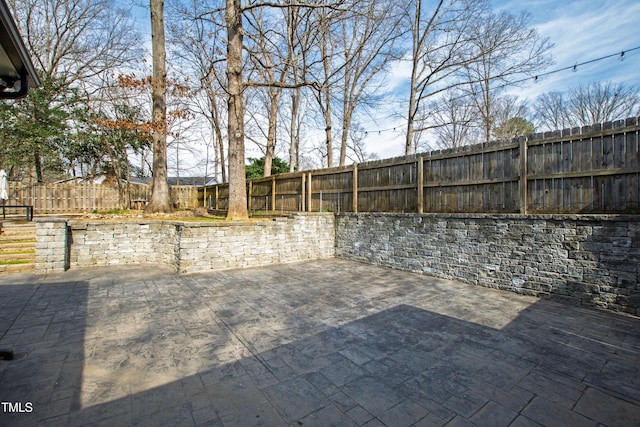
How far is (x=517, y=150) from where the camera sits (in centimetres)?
491

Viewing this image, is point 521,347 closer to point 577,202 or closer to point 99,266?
point 577,202

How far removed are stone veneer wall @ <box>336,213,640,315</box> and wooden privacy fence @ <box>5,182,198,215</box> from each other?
13072mm

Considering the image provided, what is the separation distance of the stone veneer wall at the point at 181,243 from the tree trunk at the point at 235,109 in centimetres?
106

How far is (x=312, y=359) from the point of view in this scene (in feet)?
8.84

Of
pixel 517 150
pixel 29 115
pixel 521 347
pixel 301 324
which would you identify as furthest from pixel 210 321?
pixel 29 115

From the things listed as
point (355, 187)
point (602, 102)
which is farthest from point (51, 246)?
point (602, 102)

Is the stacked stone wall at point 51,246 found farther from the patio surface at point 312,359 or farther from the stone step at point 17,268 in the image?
the patio surface at point 312,359

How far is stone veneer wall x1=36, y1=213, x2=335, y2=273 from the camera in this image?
6.12 meters

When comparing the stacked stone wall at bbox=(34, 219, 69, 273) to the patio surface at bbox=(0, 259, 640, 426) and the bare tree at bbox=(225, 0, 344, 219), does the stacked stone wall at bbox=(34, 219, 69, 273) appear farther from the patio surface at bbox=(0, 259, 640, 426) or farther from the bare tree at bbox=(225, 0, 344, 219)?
the bare tree at bbox=(225, 0, 344, 219)

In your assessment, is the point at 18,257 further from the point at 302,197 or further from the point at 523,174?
the point at 523,174

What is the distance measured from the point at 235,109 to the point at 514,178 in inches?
258

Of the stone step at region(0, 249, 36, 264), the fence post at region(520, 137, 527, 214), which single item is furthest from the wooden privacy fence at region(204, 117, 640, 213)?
the stone step at region(0, 249, 36, 264)

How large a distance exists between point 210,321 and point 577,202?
5514mm

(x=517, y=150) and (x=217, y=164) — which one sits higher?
(x=217, y=164)
